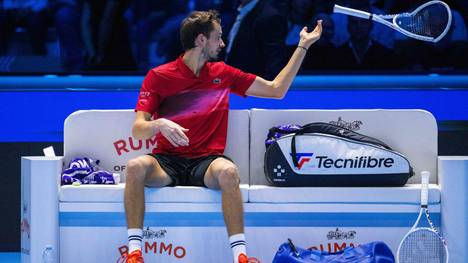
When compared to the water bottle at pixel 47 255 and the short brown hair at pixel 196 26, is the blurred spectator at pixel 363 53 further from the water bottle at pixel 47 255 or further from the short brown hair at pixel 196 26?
the water bottle at pixel 47 255

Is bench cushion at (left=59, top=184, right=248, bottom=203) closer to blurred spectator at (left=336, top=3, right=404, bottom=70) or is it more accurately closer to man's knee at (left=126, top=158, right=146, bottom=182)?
man's knee at (left=126, top=158, right=146, bottom=182)

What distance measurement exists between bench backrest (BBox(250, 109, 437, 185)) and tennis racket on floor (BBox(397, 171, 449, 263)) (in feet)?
1.65

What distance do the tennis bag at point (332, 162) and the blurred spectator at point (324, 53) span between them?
155 cm

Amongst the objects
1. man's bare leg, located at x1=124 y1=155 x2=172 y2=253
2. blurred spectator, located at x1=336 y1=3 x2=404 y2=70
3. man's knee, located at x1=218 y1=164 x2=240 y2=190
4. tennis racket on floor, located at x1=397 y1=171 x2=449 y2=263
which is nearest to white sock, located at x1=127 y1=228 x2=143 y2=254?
man's bare leg, located at x1=124 y1=155 x2=172 y2=253

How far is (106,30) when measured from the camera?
8.77 meters

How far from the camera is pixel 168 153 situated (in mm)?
7344


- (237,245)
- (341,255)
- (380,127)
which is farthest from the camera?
(380,127)

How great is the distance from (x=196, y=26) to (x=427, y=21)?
4.47 feet

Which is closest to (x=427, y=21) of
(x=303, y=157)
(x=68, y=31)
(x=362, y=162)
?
(x=362, y=162)

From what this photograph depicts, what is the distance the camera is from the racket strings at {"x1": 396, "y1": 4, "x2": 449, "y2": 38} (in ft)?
23.7

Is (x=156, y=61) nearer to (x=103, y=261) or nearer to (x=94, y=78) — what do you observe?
Result: (x=94, y=78)

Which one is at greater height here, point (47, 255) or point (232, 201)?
point (232, 201)

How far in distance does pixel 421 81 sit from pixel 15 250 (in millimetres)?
3097

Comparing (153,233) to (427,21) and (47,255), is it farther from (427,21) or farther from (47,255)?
(427,21)
